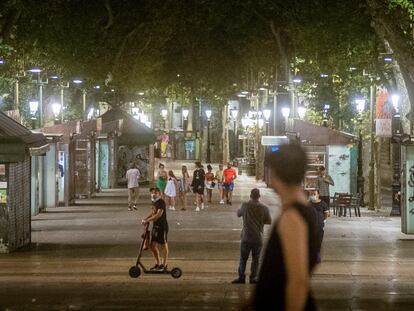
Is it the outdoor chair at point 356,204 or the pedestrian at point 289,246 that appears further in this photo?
the outdoor chair at point 356,204

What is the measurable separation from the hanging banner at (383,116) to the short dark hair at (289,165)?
91.8 feet

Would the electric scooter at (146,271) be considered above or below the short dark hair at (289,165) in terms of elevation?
below

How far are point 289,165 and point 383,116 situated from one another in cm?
2847

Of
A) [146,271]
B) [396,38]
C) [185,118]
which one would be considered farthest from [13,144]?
[185,118]

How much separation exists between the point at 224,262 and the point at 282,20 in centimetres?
2770

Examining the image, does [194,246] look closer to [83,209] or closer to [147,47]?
[83,209]

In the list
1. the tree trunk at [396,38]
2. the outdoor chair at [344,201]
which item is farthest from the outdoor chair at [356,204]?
the tree trunk at [396,38]

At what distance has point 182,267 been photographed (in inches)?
769

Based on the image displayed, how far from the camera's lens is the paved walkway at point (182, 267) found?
15.2 metres

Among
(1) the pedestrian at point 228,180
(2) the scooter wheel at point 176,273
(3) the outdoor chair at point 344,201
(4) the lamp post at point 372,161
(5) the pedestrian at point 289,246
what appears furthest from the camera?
(1) the pedestrian at point 228,180

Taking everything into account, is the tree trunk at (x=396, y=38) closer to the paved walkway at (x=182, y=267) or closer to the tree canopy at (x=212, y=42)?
the tree canopy at (x=212, y=42)

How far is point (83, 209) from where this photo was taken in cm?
3603

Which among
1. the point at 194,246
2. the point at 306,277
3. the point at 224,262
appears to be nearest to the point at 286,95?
the point at 194,246

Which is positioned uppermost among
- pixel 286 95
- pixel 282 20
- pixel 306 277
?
pixel 282 20
